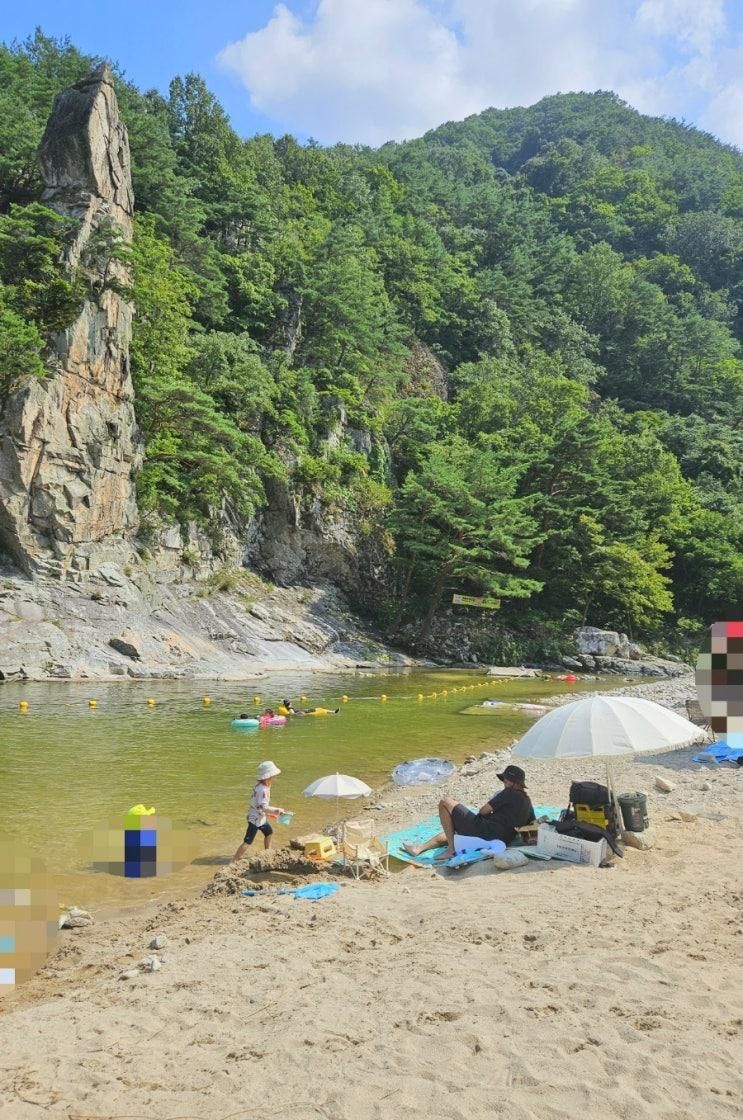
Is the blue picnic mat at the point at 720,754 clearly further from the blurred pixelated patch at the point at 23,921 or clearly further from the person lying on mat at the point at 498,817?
the blurred pixelated patch at the point at 23,921

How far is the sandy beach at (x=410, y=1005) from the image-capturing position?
339 cm

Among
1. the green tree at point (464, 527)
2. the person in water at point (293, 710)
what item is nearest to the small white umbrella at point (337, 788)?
the person in water at point (293, 710)

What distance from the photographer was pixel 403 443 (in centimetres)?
4747

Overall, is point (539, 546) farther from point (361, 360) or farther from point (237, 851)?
point (237, 851)

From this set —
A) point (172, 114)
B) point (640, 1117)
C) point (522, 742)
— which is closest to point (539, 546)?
point (522, 742)

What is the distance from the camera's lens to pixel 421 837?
868 cm

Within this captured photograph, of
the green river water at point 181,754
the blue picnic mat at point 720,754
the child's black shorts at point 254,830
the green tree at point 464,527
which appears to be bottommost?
the green river water at point 181,754

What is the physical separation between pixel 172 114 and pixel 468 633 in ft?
163

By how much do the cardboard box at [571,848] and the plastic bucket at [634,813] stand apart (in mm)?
668

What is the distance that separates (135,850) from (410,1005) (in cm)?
492

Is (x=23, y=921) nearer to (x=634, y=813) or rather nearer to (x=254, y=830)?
(x=254, y=830)

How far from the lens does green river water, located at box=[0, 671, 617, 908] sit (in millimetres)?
8586

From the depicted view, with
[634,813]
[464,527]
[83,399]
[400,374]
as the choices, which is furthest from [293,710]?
[400,374]

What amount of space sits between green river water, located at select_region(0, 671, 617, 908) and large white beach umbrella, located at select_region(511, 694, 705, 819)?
3915mm
